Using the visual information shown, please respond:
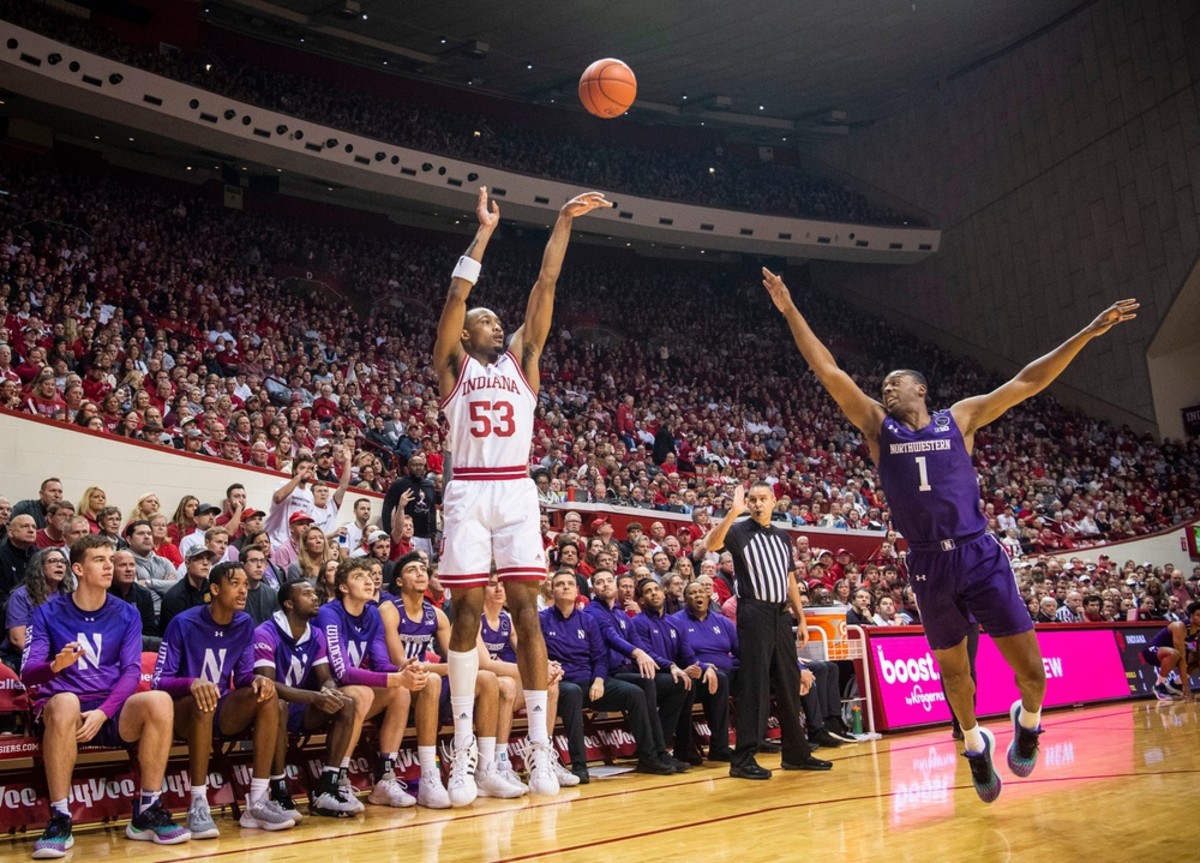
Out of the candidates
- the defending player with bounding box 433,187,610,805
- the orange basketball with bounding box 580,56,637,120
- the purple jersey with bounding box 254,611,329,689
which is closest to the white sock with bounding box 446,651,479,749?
the defending player with bounding box 433,187,610,805

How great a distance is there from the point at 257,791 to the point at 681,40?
955 inches

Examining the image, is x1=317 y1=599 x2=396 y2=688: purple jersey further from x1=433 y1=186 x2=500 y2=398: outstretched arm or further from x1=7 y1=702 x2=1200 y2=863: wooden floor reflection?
x1=433 y1=186 x2=500 y2=398: outstretched arm

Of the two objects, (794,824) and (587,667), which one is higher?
(587,667)

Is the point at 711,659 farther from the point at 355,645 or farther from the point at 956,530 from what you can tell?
the point at 956,530

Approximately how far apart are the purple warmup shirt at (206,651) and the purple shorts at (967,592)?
148 inches

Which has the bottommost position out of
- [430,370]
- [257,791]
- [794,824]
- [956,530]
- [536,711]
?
[794,824]

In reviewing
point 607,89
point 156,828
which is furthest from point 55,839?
point 607,89

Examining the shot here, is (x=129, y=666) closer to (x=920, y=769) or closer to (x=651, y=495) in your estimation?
(x=920, y=769)

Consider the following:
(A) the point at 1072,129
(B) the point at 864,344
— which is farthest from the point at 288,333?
(A) the point at 1072,129

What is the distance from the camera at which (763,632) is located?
771cm

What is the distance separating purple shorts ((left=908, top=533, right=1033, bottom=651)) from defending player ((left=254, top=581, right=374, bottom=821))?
3340 mm

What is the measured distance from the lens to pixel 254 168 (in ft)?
80.8

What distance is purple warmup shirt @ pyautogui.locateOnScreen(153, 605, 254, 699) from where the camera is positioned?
19.6 feet

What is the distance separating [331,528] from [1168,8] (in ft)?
80.0
